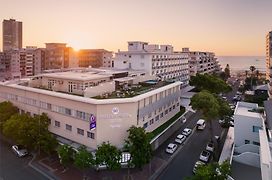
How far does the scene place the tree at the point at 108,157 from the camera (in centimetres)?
1817

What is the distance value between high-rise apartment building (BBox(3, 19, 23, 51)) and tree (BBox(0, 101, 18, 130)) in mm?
110331

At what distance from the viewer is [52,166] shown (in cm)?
2164

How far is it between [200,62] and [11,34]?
105017 mm

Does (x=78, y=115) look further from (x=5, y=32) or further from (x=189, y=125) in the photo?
(x=5, y=32)

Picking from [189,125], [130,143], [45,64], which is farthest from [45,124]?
[45,64]

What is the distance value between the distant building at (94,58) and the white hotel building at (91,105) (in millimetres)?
43986

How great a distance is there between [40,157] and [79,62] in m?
55.9

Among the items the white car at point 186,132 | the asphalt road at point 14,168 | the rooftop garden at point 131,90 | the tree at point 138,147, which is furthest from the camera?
the white car at point 186,132

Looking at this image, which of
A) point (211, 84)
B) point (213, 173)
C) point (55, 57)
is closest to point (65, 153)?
point (213, 173)

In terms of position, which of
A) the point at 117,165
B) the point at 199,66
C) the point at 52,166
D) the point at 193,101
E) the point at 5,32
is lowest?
the point at 52,166

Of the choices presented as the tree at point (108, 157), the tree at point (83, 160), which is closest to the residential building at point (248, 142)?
the tree at point (108, 157)

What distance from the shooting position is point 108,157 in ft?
60.2

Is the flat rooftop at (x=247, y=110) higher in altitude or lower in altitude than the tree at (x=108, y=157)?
higher

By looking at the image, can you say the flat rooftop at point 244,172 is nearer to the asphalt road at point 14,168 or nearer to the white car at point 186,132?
the white car at point 186,132
